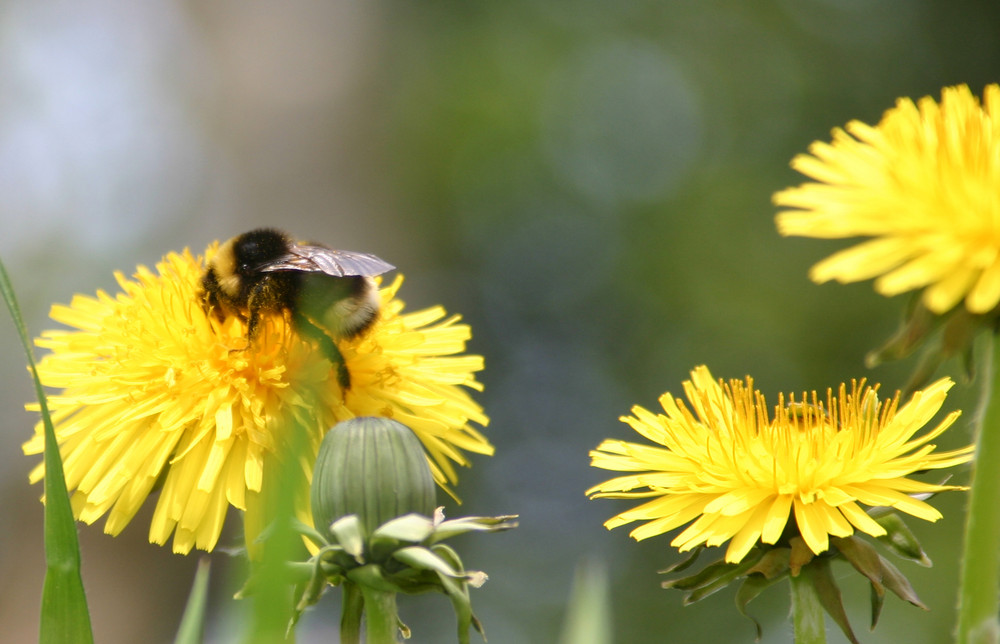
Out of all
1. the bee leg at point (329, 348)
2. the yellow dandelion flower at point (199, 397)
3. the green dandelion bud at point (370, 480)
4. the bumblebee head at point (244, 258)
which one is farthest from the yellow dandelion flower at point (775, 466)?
the bumblebee head at point (244, 258)

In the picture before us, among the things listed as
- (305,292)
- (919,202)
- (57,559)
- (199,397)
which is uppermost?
(305,292)

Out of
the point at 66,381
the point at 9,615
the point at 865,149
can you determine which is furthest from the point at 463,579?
the point at 9,615

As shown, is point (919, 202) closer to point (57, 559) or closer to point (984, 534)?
point (984, 534)

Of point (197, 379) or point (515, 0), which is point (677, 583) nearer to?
point (197, 379)

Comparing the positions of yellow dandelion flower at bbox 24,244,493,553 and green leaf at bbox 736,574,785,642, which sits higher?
yellow dandelion flower at bbox 24,244,493,553

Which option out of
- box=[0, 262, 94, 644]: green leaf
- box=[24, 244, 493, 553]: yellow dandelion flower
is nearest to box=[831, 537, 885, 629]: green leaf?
box=[24, 244, 493, 553]: yellow dandelion flower

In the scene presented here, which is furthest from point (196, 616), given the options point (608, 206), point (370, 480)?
point (608, 206)

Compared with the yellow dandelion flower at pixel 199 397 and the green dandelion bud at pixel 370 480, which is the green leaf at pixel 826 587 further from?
the yellow dandelion flower at pixel 199 397

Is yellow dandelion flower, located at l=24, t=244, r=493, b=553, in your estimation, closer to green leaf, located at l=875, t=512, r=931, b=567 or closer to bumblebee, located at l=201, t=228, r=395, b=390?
bumblebee, located at l=201, t=228, r=395, b=390
